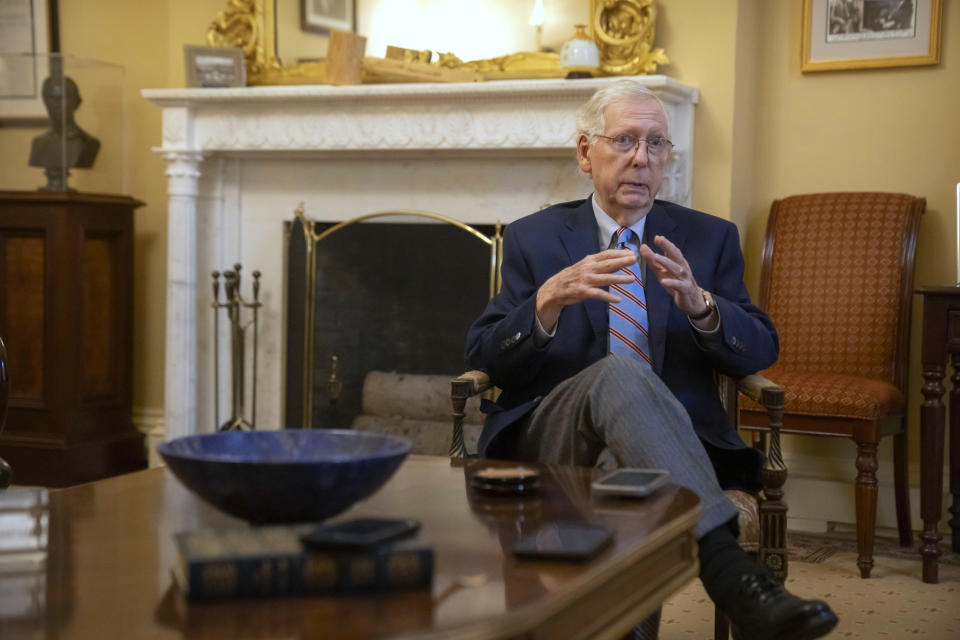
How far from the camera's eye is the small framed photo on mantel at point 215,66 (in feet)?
12.8

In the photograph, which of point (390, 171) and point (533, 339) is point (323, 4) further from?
point (533, 339)

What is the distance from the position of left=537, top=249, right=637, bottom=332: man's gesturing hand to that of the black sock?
508mm

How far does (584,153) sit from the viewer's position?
254cm

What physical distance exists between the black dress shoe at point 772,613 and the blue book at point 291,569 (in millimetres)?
634

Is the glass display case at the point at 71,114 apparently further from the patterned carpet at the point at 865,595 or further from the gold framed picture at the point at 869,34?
the patterned carpet at the point at 865,595

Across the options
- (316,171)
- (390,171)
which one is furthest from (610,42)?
(316,171)

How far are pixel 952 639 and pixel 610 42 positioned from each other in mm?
1905

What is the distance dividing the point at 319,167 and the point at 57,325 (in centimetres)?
107

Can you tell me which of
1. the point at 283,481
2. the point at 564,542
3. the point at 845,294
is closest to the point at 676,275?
the point at 564,542

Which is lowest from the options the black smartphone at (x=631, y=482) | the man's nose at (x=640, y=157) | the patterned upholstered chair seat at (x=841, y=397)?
the patterned upholstered chair seat at (x=841, y=397)

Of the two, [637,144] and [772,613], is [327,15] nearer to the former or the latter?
[637,144]

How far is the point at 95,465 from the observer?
13.6ft

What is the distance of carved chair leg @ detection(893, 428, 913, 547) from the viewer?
3268 mm

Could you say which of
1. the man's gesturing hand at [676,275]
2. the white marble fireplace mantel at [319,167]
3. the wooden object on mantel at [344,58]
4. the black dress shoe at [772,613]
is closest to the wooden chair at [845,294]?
the white marble fireplace mantel at [319,167]
